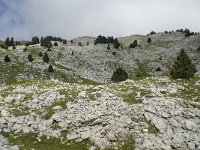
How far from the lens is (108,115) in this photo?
102 feet

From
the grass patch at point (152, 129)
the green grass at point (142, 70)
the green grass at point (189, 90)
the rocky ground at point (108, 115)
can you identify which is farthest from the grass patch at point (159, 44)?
the grass patch at point (152, 129)

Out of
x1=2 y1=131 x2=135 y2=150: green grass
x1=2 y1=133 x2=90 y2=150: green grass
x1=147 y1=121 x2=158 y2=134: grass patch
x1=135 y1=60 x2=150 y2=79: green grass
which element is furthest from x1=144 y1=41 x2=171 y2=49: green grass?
x1=2 y1=133 x2=90 y2=150: green grass

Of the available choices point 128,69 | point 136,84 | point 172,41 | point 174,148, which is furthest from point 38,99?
point 172,41

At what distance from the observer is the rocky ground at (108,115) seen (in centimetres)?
2770

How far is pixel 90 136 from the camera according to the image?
28.4 meters

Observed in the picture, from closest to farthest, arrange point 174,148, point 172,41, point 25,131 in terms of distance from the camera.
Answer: point 174,148, point 25,131, point 172,41

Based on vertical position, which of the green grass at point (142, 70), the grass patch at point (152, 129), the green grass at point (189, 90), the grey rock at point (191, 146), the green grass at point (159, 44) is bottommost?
the green grass at point (142, 70)

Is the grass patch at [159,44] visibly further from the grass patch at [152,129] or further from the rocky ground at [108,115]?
the grass patch at [152,129]

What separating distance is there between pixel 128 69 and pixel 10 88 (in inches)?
2318

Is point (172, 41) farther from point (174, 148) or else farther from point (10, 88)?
point (174, 148)

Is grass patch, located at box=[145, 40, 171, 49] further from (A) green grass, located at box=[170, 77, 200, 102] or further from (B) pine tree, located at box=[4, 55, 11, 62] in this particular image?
(A) green grass, located at box=[170, 77, 200, 102]

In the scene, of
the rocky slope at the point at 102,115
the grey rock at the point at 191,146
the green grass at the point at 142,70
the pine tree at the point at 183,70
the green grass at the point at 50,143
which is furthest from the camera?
the green grass at the point at 142,70

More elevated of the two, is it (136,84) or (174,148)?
(136,84)

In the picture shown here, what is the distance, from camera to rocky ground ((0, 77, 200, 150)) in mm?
27703
